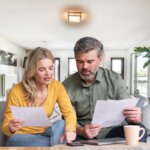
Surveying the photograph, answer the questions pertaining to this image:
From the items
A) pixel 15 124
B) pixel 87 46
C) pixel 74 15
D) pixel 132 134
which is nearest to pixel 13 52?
pixel 74 15

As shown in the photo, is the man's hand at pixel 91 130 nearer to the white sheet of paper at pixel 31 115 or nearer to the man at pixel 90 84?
the man at pixel 90 84

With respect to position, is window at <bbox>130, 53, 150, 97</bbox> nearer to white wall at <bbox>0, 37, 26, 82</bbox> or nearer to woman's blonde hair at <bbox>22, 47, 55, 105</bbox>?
white wall at <bbox>0, 37, 26, 82</bbox>

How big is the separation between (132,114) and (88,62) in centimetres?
42

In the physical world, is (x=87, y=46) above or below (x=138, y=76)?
above

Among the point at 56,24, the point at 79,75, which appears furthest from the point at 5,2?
the point at 79,75

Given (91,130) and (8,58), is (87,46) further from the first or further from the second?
(8,58)

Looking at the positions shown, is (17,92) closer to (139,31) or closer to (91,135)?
(91,135)

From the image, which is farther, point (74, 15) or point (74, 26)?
point (74, 26)

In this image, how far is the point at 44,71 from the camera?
1.71m

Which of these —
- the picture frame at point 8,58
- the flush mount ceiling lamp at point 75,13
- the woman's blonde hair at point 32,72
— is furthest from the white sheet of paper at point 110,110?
the picture frame at point 8,58

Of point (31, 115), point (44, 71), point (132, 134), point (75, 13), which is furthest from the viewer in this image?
point (75, 13)

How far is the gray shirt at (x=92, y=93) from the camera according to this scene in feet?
6.32

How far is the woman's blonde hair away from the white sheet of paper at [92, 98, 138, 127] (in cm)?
39

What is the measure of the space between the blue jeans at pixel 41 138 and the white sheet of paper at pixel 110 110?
0.73ft
